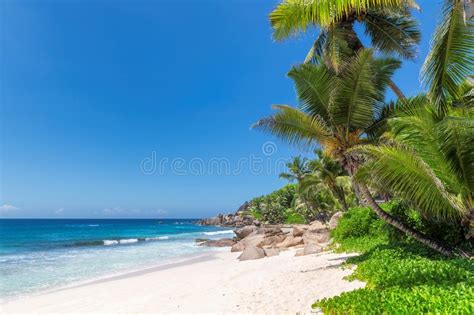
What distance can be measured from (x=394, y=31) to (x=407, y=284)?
929 centimetres

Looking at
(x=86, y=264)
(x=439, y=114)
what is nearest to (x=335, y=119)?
(x=439, y=114)

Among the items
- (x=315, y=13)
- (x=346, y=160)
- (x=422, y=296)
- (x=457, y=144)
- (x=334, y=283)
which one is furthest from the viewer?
(x=346, y=160)

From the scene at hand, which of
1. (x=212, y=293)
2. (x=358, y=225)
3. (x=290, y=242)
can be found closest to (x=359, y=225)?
(x=358, y=225)

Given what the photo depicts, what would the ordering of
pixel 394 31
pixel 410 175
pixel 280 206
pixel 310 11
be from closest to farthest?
pixel 310 11 < pixel 410 175 < pixel 394 31 < pixel 280 206

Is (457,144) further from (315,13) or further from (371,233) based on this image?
(371,233)

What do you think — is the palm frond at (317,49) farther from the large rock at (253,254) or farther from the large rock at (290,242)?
the large rock at (290,242)

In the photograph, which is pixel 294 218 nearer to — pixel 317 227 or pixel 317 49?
pixel 317 227

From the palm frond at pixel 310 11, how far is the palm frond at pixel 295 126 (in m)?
3.21

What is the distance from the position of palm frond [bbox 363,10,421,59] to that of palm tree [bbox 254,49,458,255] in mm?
2284

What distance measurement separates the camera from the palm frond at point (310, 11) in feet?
17.3

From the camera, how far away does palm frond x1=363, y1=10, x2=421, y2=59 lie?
11.9 m

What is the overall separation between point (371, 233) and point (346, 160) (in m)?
5.52

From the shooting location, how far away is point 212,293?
8.89 m

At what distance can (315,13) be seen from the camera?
5578 millimetres
